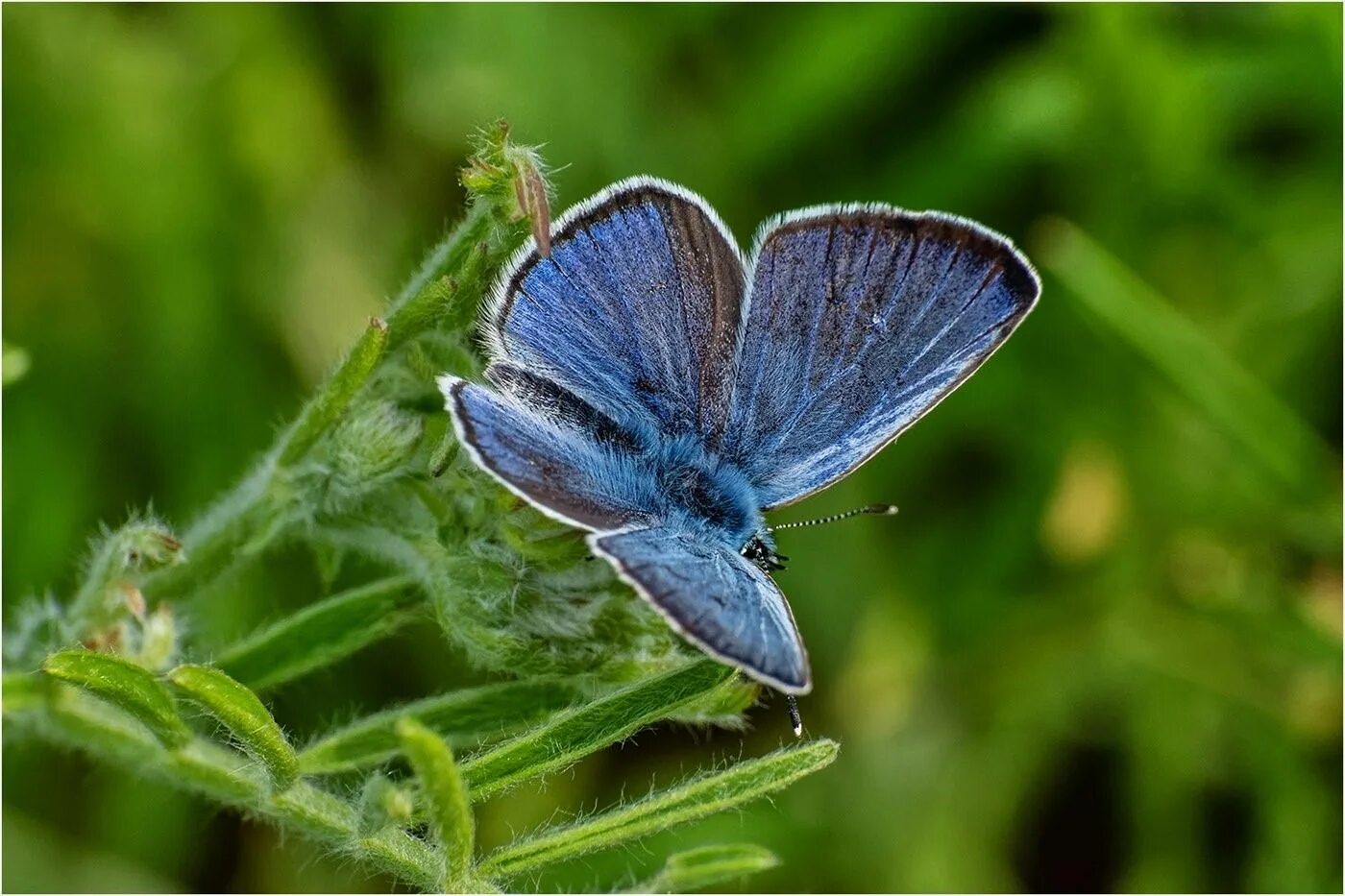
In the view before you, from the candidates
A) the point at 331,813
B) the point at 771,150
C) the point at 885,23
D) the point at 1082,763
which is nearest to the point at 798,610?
the point at 1082,763

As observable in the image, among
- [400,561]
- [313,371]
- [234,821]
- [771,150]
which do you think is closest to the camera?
[400,561]

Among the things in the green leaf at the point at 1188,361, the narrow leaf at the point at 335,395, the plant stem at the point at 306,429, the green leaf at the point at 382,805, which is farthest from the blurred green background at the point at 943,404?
the green leaf at the point at 382,805

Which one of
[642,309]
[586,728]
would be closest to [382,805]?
[586,728]

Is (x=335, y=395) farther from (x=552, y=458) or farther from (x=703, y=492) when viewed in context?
(x=703, y=492)

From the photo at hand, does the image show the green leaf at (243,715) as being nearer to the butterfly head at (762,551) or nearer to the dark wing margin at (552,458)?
the dark wing margin at (552,458)

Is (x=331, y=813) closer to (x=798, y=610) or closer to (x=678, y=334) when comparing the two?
(x=678, y=334)

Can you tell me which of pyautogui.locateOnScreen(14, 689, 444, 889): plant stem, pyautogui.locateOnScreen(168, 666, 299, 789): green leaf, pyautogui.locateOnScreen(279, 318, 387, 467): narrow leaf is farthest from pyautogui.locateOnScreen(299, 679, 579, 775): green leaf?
pyautogui.locateOnScreen(279, 318, 387, 467): narrow leaf
